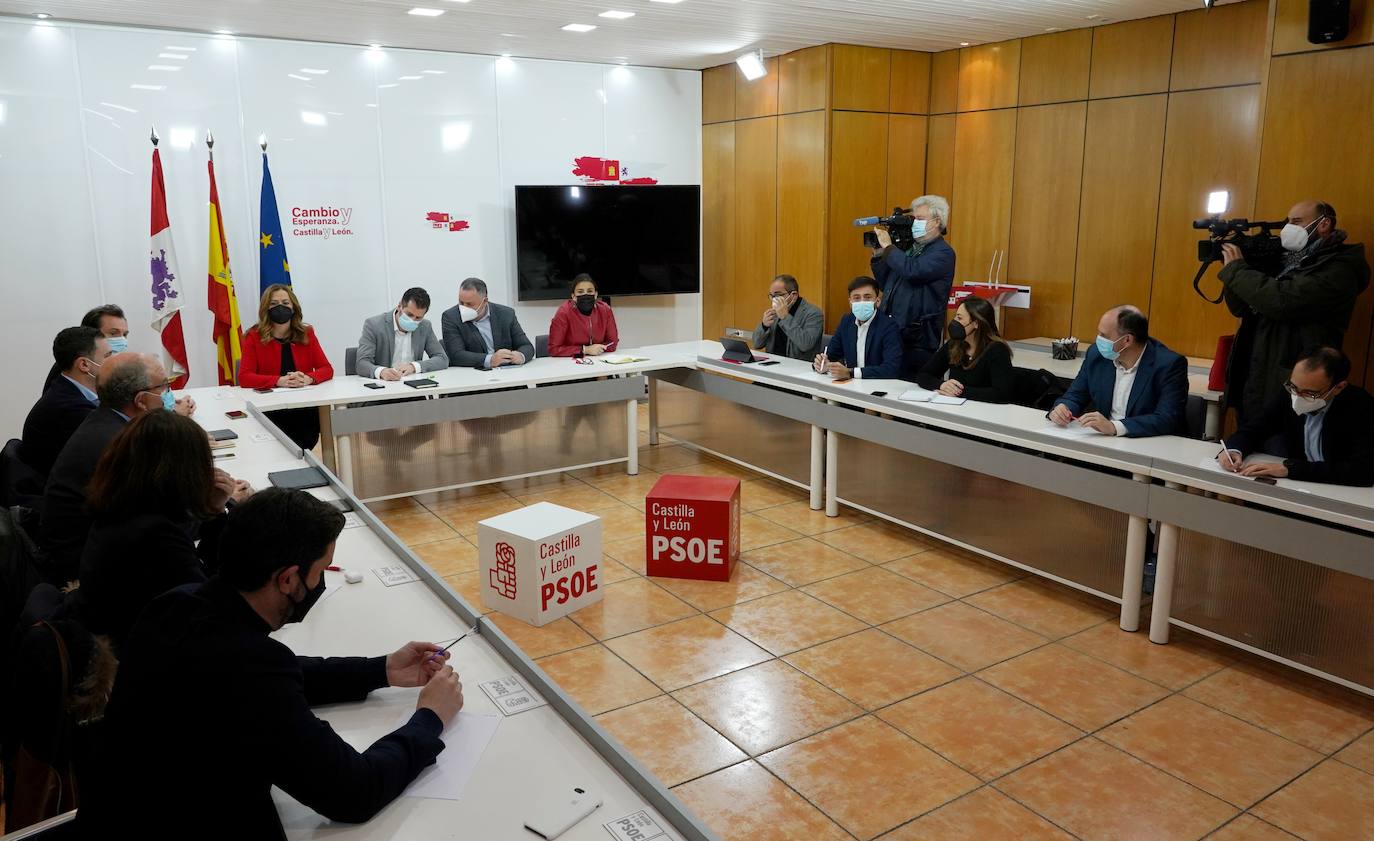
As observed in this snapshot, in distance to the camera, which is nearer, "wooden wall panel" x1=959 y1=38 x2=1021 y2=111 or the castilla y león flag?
the castilla y león flag

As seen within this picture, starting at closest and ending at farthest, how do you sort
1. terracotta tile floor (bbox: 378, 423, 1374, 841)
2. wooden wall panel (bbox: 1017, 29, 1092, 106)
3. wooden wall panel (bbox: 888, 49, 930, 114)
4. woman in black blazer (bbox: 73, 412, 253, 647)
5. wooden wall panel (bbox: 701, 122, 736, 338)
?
woman in black blazer (bbox: 73, 412, 253, 647)
terracotta tile floor (bbox: 378, 423, 1374, 841)
wooden wall panel (bbox: 1017, 29, 1092, 106)
wooden wall panel (bbox: 888, 49, 930, 114)
wooden wall panel (bbox: 701, 122, 736, 338)

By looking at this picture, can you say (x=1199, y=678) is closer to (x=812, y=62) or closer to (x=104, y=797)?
(x=104, y=797)

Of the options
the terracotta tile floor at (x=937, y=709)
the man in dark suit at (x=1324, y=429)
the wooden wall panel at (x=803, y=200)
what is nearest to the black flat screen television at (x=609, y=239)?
the wooden wall panel at (x=803, y=200)

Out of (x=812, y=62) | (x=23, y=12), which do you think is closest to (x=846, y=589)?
(x=812, y=62)

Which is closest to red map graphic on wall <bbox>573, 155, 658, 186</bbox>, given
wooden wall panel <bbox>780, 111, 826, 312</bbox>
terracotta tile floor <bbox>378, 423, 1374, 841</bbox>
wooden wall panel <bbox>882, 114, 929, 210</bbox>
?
wooden wall panel <bbox>780, 111, 826, 312</bbox>

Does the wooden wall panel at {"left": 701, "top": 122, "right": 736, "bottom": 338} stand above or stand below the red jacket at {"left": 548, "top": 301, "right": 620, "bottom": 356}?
above

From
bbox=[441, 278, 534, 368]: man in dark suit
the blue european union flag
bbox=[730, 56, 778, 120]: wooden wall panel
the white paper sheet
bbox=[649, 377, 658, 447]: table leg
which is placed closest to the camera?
the white paper sheet

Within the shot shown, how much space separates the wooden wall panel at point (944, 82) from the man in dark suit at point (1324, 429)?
4.78 m

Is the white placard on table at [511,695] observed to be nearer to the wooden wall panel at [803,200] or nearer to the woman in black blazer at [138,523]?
the woman in black blazer at [138,523]

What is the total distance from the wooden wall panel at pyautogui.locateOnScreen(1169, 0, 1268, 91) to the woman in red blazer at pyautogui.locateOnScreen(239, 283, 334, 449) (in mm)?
5794

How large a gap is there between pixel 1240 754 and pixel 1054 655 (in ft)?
2.66

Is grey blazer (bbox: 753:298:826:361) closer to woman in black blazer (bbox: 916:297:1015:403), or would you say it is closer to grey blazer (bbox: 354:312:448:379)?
woman in black blazer (bbox: 916:297:1015:403)

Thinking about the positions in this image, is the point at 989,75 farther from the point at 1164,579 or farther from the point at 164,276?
the point at 164,276

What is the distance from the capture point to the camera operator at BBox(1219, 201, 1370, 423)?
400 cm
